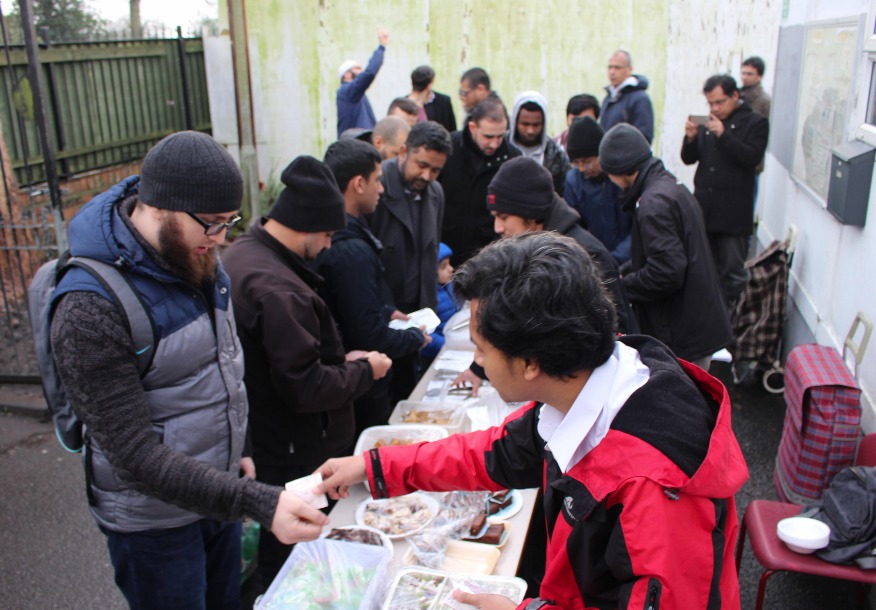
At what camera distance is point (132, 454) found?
1907mm

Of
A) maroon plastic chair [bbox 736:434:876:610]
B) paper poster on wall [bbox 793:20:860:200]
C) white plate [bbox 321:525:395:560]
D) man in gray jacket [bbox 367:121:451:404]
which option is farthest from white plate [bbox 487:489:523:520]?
paper poster on wall [bbox 793:20:860:200]

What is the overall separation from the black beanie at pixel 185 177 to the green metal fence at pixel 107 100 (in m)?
4.80

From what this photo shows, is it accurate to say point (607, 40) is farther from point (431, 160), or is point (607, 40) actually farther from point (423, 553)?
point (423, 553)

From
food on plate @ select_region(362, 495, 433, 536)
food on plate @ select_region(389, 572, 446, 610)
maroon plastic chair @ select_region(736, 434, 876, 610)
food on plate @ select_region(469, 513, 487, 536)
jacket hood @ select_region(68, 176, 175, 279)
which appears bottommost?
maroon plastic chair @ select_region(736, 434, 876, 610)

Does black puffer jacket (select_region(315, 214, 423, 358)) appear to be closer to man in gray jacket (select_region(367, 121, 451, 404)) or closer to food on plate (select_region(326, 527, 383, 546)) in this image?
man in gray jacket (select_region(367, 121, 451, 404))

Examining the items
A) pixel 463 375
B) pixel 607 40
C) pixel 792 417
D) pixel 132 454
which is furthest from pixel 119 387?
pixel 607 40

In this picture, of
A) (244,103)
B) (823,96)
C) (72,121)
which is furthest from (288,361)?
(244,103)

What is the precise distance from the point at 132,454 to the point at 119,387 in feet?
0.61

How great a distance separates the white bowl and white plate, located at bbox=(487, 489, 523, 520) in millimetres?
1129

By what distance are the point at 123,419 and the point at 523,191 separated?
1.99 metres

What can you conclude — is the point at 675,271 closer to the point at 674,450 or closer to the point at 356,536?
the point at 356,536

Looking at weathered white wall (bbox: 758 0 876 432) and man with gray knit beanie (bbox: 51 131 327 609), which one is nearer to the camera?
man with gray knit beanie (bbox: 51 131 327 609)

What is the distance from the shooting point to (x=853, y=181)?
3.97 meters

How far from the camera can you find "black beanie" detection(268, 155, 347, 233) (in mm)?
2703
